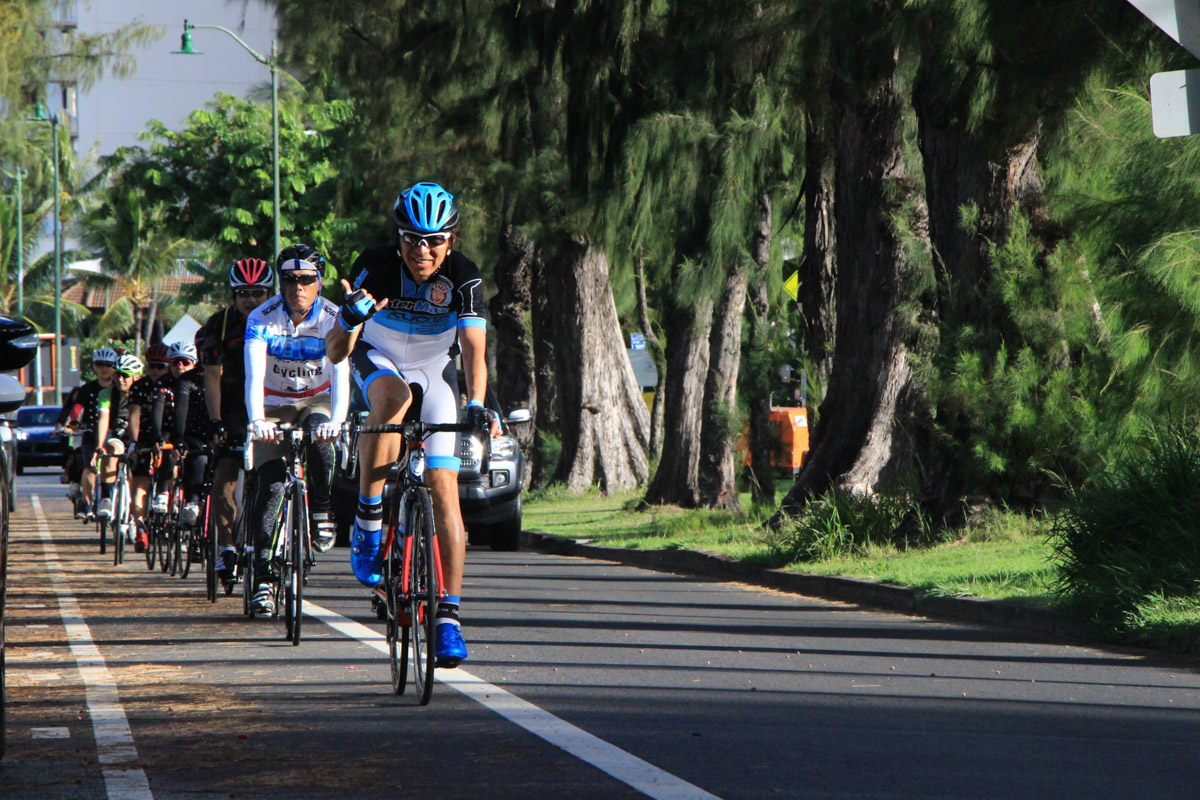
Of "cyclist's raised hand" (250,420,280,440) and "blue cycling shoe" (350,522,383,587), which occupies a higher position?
"cyclist's raised hand" (250,420,280,440)

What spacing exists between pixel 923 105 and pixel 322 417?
19.2 ft

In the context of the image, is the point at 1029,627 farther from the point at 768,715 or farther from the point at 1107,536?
the point at 768,715

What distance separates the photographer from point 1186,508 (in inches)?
352

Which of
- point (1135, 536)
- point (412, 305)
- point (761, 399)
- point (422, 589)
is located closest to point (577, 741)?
point (422, 589)

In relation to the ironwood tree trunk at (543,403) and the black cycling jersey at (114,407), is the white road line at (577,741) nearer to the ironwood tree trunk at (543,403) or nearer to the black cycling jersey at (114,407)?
the black cycling jersey at (114,407)

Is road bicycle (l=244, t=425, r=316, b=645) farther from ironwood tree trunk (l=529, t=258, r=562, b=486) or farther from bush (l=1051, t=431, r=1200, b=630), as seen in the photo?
ironwood tree trunk (l=529, t=258, r=562, b=486)

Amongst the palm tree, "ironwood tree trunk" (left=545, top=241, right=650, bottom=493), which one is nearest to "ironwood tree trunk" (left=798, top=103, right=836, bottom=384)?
"ironwood tree trunk" (left=545, top=241, right=650, bottom=493)

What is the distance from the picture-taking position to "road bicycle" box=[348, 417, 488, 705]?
635 cm

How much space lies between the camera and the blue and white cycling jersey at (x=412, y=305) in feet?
22.4

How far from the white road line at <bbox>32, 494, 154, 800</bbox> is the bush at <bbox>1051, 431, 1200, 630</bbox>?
500cm

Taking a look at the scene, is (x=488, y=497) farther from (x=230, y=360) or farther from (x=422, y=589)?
(x=422, y=589)

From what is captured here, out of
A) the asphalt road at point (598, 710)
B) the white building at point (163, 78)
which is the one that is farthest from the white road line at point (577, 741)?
the white building at point (163, 78)

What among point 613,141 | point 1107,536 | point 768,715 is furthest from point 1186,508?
point 613,141

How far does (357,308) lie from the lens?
251 inches
